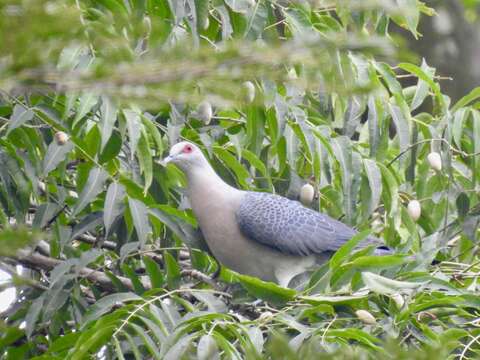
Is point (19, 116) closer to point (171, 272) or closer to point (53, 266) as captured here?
point (53, 266)

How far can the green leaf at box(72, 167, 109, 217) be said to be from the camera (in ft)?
13.0

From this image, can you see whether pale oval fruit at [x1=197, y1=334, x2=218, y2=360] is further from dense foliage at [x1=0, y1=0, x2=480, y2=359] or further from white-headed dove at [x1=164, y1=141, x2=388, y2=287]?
white-headed dove at [x1=164, y1=141, x2=388, y2=287]

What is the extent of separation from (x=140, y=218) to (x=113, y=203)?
12 cm

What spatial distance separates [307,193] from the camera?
5.01 meters

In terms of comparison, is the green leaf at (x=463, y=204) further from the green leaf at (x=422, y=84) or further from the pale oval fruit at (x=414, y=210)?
the green leaf at (x=422, y=84)

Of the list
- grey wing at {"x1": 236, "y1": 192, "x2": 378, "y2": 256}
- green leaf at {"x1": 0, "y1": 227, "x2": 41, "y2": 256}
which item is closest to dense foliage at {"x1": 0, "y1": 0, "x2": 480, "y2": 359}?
grey wing at {"x1": 236, "y1": 192, "x2": 378, "y2": 256}

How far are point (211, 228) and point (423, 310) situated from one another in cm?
159

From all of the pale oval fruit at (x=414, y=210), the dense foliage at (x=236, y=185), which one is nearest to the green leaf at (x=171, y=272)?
the dense foliage at (x=236, y=185)

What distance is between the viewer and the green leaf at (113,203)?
3930mm

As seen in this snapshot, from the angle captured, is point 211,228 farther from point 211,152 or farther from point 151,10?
point 151,10

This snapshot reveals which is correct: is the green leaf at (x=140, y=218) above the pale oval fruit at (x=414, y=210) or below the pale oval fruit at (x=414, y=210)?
above

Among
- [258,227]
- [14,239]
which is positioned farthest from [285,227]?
[14,239]

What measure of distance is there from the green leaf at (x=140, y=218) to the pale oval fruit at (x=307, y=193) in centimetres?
120

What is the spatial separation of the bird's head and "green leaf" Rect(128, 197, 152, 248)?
671 mm
